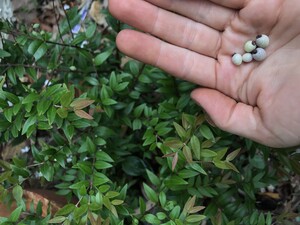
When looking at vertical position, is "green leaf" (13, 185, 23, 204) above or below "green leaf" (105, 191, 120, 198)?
below

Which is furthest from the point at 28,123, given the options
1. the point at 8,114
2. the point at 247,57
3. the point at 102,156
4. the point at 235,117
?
the point at 247,57

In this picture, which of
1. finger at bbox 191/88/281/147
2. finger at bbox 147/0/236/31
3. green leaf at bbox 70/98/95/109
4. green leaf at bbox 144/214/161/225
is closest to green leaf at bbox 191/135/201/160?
finger at bbox 191/88/281/147

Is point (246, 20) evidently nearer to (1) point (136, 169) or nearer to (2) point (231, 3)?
(2) point (231, 3)

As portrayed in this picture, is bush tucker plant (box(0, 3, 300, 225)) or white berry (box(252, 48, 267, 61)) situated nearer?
bush tucker plant (box(0, 3, 300, 225))

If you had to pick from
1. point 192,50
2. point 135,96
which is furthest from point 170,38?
point 135,96

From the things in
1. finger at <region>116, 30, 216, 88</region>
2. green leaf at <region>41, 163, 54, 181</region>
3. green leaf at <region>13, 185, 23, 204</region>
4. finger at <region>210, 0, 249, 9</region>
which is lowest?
green leaf at <region>13, 185, 23, 204</region>

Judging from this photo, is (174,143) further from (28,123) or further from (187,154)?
(28,123)

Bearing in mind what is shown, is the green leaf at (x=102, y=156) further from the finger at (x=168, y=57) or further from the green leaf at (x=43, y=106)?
the finger at (x=168, y=57)

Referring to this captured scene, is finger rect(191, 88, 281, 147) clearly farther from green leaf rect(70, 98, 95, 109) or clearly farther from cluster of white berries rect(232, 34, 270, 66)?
green leaf rect(70, 98, 95, 109)
